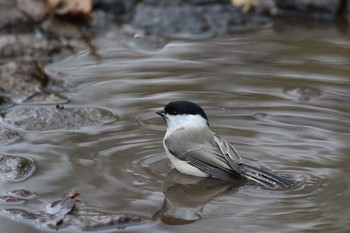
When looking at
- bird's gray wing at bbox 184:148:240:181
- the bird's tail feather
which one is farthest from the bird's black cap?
the bird's tail feather

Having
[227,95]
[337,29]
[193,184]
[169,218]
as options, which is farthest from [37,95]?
[337,29]

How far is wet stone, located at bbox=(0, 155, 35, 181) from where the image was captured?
541 centimetres

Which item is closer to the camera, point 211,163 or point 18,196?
point 18,196

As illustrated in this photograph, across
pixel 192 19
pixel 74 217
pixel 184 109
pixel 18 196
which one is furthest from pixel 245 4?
pixel 74 217

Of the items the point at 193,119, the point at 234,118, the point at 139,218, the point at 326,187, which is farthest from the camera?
the point at 234,118

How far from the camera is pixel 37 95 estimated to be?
7.17m

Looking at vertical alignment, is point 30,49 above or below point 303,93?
above

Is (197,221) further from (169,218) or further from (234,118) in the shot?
(234,118)

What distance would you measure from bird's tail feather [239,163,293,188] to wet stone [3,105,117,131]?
162 centimetres

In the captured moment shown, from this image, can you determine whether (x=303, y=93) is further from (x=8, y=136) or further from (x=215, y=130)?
(x=8, y=136)

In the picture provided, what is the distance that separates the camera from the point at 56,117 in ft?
21.4

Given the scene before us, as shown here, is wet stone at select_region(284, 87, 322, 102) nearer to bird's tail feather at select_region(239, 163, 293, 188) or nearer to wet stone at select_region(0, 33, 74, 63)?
bird's tail feather at select_region(239, 163, 293, 188)

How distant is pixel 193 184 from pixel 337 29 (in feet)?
15.0

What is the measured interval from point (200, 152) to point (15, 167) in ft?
4.11
